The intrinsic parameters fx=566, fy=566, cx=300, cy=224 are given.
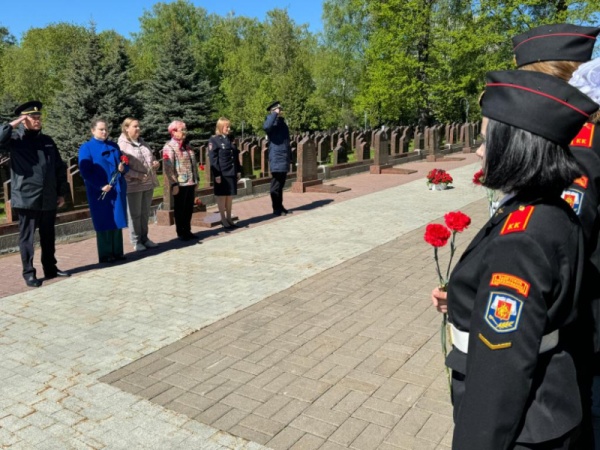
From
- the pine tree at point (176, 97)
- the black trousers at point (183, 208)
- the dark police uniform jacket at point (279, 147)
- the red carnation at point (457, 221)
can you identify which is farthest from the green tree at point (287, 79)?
the red carnation at point (457, 221)

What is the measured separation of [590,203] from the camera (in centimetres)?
228

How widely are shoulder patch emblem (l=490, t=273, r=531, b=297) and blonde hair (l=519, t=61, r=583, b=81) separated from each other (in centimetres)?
126

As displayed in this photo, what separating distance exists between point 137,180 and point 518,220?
7.16 metres

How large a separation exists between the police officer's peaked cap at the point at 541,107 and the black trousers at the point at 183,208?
290 inches

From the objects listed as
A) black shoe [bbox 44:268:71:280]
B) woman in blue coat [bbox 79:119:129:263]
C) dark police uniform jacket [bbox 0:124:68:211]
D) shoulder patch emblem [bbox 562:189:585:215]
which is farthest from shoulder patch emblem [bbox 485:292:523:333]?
woman in blue coat [bbox 79:119:129:263]

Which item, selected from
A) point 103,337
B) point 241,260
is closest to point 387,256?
point 241,260

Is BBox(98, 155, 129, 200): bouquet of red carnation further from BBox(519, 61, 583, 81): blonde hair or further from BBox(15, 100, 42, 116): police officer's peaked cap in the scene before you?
BBox(519, 61, 583, 81): blonde hair

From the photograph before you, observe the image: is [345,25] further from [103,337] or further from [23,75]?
[103,337]

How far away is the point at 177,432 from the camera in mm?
3326

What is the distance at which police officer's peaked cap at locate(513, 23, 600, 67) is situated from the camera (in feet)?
7.92

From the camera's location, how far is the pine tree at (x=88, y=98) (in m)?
21.6

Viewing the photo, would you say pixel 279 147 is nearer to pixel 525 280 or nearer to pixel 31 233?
pixel 31 233

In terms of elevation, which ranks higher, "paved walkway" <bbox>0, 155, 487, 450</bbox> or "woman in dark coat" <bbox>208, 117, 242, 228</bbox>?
"woman in dark coat" <bbox>208, 117, 242, 228</bbox>

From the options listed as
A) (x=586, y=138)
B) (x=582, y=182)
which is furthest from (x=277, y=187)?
(x=582, y=182)
